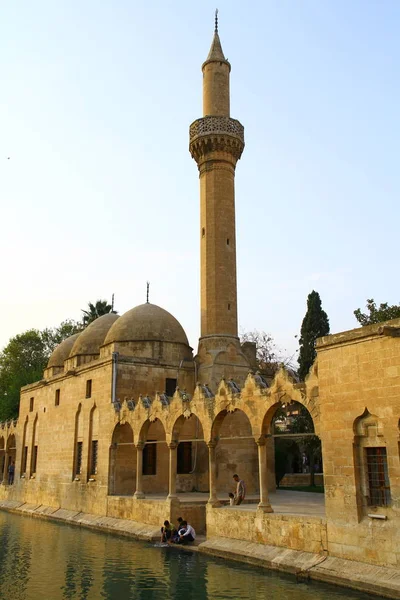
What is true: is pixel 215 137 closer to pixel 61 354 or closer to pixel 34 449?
pixel 61 354

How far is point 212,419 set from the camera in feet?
49.8

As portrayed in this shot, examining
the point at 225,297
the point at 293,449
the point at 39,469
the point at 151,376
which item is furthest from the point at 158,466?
the point at 293,449

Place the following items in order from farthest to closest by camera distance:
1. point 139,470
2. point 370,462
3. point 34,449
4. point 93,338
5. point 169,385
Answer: point 34,449 → point 93,338 → point 169,385 → point 139,470 → point 370,462

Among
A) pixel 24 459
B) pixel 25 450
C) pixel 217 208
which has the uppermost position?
pixel 217 208

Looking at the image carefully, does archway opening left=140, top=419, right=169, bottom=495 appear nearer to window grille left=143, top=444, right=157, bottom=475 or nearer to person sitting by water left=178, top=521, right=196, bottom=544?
window grille left=143, top=444, right=157, bottom=475

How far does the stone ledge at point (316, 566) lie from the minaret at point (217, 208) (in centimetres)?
854

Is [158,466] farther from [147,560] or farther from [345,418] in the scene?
[345,418]

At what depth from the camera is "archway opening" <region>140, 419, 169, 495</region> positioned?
Result: 19.9 meters

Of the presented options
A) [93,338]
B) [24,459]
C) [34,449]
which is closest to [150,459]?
[93,338]

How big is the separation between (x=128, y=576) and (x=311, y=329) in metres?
20.9

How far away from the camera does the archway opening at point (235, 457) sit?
20.0m

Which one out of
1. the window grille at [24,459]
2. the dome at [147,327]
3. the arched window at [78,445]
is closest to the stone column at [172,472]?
the dome at [147,327]

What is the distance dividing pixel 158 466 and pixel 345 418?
10949 mm

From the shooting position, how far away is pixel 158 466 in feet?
66.3
